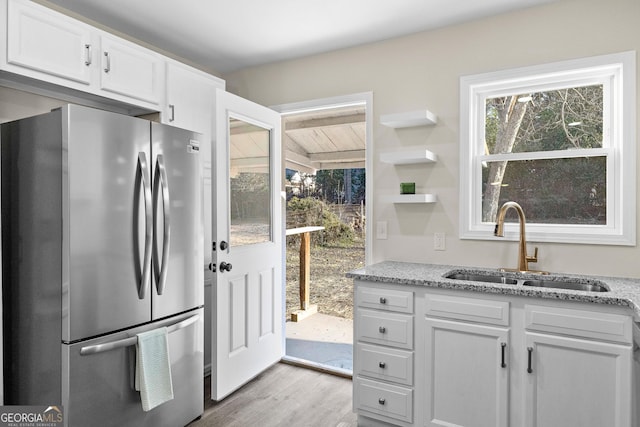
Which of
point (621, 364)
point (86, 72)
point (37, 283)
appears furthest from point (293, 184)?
point (621, 364)

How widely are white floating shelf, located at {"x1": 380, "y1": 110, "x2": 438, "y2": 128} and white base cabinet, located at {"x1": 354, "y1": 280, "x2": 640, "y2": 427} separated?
1117 mm

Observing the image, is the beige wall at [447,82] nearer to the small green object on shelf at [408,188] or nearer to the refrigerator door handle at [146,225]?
the small green object on shelf at [408,188]

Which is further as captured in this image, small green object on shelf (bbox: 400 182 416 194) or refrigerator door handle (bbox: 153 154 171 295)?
small green object on shelf (bbox: 400 182 416 194)

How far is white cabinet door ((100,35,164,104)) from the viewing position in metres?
2.33

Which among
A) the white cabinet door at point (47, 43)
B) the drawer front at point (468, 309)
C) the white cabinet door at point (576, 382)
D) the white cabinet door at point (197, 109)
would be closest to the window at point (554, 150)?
the drawer front at point (468, 309)

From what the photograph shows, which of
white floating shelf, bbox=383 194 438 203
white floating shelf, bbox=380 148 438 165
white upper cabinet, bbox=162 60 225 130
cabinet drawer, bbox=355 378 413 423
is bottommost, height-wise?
cabinet drawer, bbox=355 378 413 423

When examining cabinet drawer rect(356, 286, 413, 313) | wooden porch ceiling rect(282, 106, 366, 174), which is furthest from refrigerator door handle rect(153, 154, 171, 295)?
wooden porch ceiling rect(282, 106, 366, 174)

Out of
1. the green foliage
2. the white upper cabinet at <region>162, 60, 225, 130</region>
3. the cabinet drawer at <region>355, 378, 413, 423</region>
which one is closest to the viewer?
the cabinet drawer at <region>355, 378, 413, 423</region>

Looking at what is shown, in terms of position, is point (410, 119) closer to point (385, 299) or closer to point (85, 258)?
point (385, 299)

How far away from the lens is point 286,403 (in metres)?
2.73

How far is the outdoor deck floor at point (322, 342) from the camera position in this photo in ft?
11.3

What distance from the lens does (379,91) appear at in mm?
3008

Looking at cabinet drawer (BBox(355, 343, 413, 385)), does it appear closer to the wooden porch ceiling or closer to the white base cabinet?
the white base cabinet

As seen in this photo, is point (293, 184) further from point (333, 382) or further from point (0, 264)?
point (0, 264)
